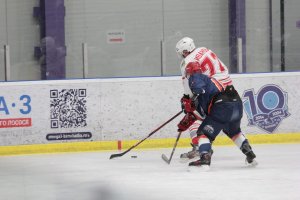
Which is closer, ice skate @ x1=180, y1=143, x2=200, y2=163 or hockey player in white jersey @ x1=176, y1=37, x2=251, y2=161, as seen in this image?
hockey player in white jersey @ x1=176, y1=37, x2=251, y2=161

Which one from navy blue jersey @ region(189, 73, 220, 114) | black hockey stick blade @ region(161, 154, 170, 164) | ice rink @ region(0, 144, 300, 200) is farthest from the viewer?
black hockey stick blade @ region(161, 154, 170, 164)

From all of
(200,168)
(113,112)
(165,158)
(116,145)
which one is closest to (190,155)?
(165,158)

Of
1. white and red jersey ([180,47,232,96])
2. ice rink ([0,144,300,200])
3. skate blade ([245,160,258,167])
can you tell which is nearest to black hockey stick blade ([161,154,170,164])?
ice rink ([0,144,300,200])

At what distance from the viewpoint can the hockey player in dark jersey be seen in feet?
23.4

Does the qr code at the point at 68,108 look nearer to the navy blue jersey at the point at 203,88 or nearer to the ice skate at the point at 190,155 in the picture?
the ice skate at the point at 190,155

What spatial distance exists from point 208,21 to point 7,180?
3.61 metres

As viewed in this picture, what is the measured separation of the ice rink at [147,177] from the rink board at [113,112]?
275mm

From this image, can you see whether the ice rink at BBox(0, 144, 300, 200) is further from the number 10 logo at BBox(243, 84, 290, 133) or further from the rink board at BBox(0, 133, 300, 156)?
the number 10 logo at BBox(243, 84, 290, 133)

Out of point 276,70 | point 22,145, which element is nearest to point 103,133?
point 22,145

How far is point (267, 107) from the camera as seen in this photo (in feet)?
30.1

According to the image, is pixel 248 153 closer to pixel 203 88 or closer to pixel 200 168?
pixel 200 168

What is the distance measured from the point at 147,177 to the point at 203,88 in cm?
86

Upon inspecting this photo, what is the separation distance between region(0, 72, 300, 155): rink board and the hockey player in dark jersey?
1568mm

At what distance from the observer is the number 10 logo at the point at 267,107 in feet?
29.9
